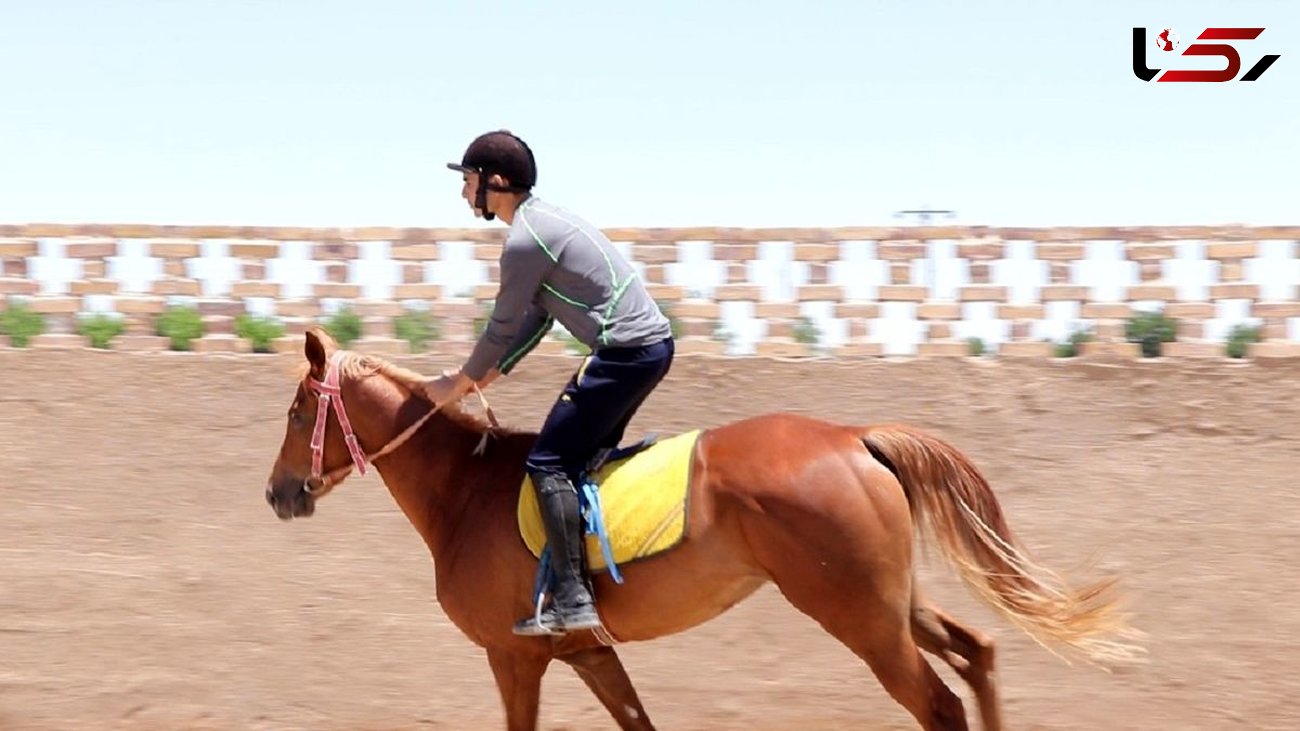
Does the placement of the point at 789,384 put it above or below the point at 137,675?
above

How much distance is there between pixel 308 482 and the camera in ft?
21.2

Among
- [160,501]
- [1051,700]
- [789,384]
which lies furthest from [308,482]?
[789,384]

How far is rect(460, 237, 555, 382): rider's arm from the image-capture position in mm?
5840

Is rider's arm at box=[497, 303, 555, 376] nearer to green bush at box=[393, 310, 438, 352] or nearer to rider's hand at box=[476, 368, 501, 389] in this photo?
rider's hand at box=[476, 368, 501, 389]

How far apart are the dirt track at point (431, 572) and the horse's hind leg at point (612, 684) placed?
1.67 meters

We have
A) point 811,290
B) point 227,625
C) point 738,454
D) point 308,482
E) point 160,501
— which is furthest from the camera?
point 811,290

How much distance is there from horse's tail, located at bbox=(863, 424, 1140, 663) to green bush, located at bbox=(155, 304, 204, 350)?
8621 millimetres

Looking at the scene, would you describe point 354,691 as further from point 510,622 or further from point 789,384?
point 789,384

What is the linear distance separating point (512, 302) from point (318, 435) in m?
1.13

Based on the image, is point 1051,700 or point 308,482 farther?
point 1051,700

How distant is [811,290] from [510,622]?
726 cm

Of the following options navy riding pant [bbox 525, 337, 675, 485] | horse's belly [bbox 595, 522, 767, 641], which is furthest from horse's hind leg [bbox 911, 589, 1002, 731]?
navy riding pant [bbox 525, 337, 675, 485]

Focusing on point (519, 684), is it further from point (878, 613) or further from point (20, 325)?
point (20, 325)

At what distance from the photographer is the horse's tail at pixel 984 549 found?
572 centimetres
